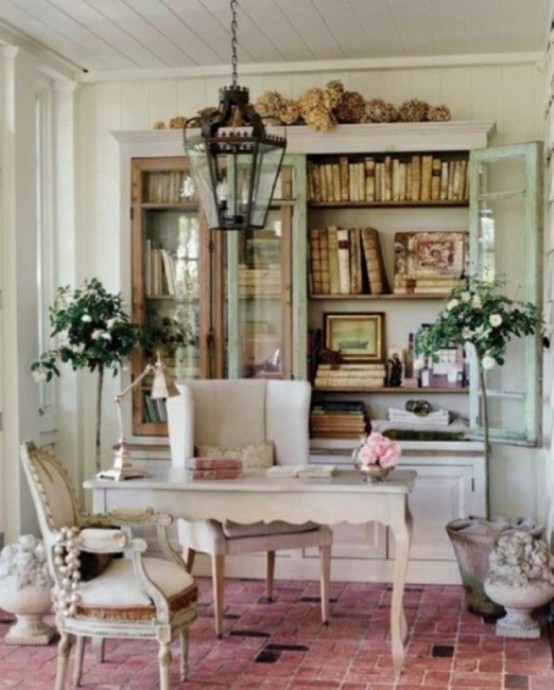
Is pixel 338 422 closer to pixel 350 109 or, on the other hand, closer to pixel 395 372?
pixel 395 372

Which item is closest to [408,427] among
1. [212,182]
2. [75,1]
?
[212,182]

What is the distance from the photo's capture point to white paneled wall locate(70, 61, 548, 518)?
621 centimetres

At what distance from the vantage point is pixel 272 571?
5703 mm

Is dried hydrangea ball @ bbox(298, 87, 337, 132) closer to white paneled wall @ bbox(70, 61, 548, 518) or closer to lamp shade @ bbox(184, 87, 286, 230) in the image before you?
white paneled wall @ bbox(70, 61, 548, 518)

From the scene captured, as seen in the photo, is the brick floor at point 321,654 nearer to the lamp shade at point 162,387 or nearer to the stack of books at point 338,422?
the stack of books at point 338,422

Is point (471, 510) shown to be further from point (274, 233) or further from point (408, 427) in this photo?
point (274, 233)

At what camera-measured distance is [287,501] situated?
15.1 ft

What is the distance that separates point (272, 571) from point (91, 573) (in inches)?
64.5

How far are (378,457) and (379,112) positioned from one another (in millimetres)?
2323

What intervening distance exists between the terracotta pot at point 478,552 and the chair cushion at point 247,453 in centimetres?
100

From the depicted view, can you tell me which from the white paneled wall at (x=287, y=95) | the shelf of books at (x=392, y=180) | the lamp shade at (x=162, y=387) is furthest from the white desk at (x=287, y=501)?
the shelf of books at (x=392, y=180)

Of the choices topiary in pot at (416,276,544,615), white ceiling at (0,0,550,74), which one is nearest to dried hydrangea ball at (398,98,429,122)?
white ceiling at (0,0,550,74)

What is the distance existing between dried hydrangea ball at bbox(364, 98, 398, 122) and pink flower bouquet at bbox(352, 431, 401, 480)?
222 centimetres

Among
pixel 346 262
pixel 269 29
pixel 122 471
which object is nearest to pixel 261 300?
pixel 346 262
